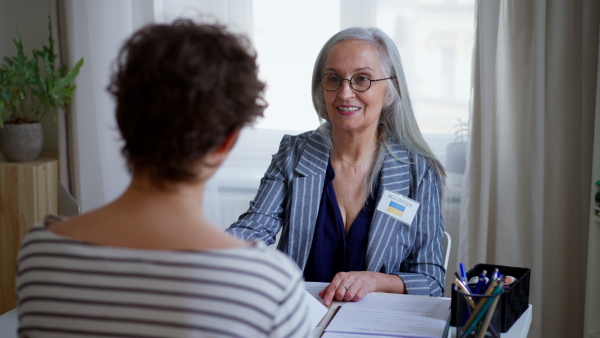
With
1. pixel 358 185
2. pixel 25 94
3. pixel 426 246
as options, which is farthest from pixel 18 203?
pixel 426 246

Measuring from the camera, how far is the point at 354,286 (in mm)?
1896

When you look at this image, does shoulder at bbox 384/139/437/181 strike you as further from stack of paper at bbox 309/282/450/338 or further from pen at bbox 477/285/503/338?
pen at bbox 477/285/503/338

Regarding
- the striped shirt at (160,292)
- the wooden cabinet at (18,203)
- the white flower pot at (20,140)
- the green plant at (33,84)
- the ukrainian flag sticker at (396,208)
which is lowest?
the wooden cabinet at (18,203)

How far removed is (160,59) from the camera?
0.88 metres

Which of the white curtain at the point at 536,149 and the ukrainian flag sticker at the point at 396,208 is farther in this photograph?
the white curtain at the point at 536,149

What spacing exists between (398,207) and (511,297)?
2.14ft

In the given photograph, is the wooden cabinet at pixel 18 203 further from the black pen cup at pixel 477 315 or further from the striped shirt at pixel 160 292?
the striped shirt at pixel 160 292

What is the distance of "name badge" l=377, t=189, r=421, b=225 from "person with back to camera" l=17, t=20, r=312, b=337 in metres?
1.35

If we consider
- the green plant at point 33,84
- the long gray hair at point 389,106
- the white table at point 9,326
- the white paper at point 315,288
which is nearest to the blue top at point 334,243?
the long gray hair at point 389,106

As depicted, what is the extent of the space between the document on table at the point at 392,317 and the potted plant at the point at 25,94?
2.30 m

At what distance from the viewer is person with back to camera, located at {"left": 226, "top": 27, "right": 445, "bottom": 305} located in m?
2.25

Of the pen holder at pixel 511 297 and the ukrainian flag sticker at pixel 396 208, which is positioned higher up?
the ukrainian flag sticker at pixel 396 208

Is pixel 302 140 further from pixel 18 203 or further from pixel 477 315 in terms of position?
pixel 18 203

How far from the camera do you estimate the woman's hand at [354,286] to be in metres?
1.87
